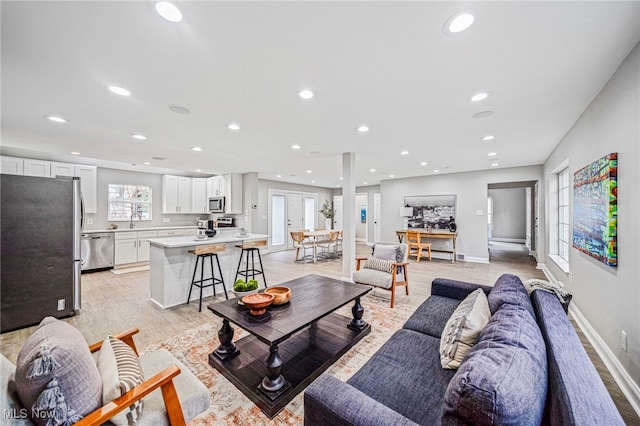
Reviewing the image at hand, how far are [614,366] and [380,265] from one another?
2.27 m

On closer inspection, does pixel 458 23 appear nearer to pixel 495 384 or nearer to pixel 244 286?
pixel 495 384

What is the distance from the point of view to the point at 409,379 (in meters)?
1.38

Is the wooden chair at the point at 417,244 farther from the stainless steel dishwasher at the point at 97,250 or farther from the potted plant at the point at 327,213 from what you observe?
the stainless steel dishwasher at the point at 97,250

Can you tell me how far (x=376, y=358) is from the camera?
1592 millimetres

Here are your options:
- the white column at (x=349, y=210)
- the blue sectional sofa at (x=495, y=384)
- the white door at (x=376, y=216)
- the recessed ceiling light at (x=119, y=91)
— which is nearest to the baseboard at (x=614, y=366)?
the blue sectional sofa at (x=495, y=384)

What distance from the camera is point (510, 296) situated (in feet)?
5.22

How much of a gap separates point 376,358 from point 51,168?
714 centimetres

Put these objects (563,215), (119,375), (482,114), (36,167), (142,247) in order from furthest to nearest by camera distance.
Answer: (142,247) → (36,167) → (563,215) → (482,114) → (119,375)

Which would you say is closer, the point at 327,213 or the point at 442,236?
the point at 442,236

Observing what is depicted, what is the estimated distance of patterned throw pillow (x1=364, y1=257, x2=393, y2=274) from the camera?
356 cm

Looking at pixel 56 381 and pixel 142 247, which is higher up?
pixel 56 381

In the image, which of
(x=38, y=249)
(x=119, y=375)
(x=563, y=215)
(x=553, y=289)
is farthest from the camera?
(x=563, y=215)

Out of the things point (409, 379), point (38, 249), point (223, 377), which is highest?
point (38, 249)

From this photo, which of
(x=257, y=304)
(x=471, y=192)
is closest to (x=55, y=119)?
(x=257, y=304)
